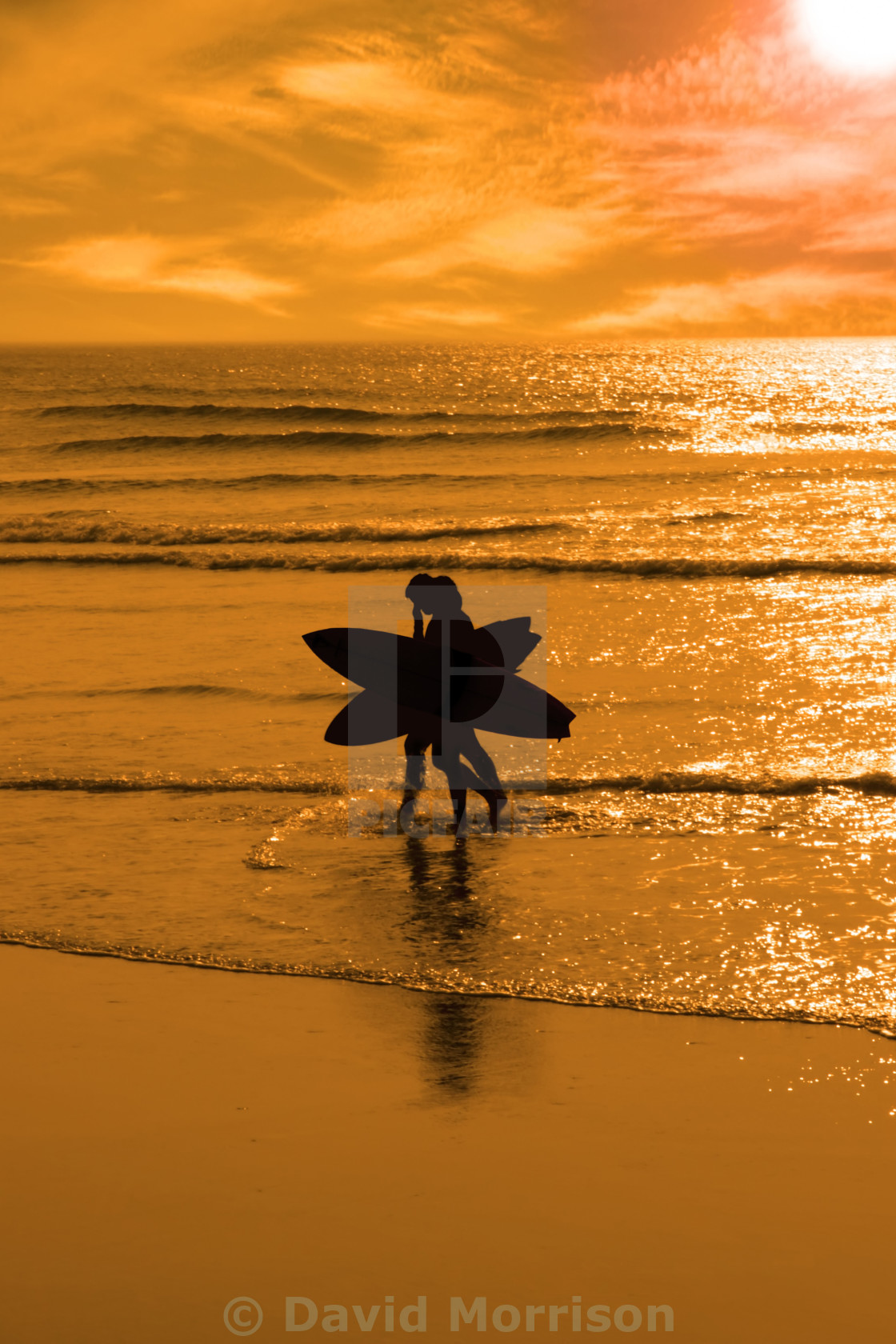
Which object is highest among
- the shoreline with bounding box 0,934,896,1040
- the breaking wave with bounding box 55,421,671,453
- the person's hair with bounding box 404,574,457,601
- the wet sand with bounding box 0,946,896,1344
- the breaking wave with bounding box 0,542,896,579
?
the breaking wave with bounding box 55,421,671,453

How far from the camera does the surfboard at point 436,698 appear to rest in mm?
6066

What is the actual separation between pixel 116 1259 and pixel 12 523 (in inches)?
785

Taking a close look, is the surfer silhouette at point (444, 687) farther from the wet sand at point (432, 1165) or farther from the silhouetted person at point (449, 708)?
the wet sand at point (432, 1165)

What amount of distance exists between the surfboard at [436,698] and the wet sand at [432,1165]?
1814 millimetres

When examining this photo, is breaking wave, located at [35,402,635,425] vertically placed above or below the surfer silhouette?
above

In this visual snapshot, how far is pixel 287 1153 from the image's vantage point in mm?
3615

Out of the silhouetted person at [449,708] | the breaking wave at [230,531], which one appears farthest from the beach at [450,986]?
the breaking wave at [230,531]

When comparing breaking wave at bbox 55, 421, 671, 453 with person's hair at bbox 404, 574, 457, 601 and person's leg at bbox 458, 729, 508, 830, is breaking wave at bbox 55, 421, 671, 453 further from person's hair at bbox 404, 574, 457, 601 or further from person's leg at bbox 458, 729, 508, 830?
person's hair at bbox 404, 574, 457, 601

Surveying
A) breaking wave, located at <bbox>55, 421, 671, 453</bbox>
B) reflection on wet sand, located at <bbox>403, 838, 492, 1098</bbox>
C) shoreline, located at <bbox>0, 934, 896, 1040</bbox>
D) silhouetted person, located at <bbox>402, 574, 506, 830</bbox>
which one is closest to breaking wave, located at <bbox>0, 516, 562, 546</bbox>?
silhouetted person, located at <bbox>402, 574, 506, 830</bbox>

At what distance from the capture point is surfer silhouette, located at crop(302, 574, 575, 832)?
6.03 metres

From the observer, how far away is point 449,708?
6.12 meters

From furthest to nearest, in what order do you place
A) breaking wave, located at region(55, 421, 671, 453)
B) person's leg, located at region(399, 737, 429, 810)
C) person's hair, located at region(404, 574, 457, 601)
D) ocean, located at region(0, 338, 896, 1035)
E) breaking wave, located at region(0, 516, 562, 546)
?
1. breaking wave, located at region(55, 421, 671, 453)
2. breaking wave, located at region(0, 516, 562, 546)
3. person's leg, located at region(399, 737, 429, 810)
4. person's hair, located at region(404, 574, 457, 601)
5. ocean, located at region(0, 338, 896, 1035)

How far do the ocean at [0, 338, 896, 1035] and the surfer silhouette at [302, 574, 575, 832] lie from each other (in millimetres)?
660

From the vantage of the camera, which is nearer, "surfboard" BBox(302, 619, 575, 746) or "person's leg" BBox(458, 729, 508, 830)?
"surfboard" BBox(302, 619, 575, 746)
